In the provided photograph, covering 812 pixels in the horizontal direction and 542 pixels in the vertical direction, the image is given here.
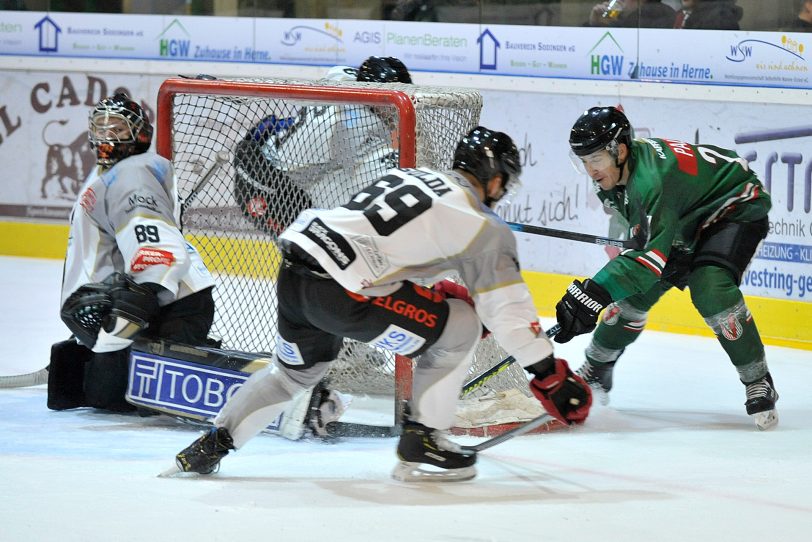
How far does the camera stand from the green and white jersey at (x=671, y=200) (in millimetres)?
3586

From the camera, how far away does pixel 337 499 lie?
2.90 meters

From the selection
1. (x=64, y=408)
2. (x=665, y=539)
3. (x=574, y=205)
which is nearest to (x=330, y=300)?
(x=665, y=539)

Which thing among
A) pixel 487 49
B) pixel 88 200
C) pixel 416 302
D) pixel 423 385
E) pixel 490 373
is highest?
pixel 487 49

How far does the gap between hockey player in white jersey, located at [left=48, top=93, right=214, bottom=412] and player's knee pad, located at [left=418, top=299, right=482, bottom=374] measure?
1.08 meters

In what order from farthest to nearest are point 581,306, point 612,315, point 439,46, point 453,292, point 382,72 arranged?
point 439,46
point 382,72
point 612,315
point 581,306
point 453,292

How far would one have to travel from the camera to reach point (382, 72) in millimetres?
4609

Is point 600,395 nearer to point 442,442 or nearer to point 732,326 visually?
point 732,326

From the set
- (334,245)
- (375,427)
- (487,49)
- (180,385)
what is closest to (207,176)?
(180,385)

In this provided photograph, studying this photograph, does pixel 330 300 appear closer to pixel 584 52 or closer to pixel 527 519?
pixel 527 519

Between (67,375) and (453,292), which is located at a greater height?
(453,292)

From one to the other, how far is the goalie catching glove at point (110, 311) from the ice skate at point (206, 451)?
2.46ft

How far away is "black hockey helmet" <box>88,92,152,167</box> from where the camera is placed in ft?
12.8

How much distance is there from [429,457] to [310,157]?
157cm

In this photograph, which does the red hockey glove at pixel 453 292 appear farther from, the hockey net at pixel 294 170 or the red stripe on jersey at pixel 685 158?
the red stripe on jersey at pixel 685 158
